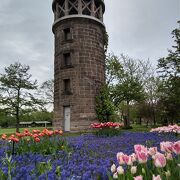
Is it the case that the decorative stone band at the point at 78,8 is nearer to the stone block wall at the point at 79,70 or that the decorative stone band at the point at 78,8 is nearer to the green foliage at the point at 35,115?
the stone block wall at the point at 79,70

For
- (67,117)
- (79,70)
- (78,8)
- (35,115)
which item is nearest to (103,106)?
(67,117)

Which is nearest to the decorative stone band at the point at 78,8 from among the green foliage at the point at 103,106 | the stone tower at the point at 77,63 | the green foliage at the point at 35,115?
the stone tower at the point at 77,63

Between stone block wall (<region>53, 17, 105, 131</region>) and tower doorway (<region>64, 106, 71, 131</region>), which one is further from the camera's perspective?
tower doorway (<region>64, 106, 71, 131</region>)

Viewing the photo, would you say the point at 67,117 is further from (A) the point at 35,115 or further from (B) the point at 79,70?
(A) the point at 35,115

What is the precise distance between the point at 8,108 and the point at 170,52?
2055cm

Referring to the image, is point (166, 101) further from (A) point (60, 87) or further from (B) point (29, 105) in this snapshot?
(B) point (29, 105)

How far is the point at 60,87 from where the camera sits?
80.5 feet

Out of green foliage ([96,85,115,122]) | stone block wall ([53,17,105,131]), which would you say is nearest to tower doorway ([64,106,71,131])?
stone block wall ([53,17,105,131])

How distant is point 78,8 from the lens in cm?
2502

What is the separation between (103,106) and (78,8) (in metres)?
9.91

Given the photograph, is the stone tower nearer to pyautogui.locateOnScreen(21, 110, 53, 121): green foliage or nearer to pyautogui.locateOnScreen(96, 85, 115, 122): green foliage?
pyautogui.locateOnScreen(96, 85, 115, 122): green foliage

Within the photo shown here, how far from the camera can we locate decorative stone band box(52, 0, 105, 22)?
25.3m

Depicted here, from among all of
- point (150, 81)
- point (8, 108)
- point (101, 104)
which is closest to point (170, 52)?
point (101, 104)

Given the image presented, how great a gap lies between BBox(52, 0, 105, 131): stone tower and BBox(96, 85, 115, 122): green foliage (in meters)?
0.56
